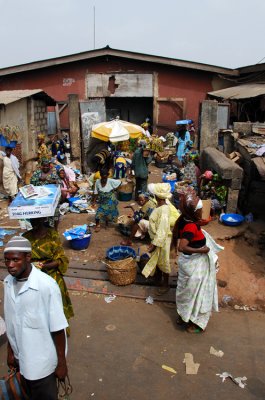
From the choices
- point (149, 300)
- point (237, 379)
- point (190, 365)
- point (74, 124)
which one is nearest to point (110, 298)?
point (149, 300)

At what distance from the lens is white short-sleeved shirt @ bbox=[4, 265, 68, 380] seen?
2.34 meters

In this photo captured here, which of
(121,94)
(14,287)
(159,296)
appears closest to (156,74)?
(121,94)

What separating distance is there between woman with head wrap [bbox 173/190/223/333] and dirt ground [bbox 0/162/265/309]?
106 cm

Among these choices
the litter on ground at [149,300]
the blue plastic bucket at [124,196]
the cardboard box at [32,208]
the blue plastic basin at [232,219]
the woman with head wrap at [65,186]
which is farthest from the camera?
the blue plastic bucket at [124,196]

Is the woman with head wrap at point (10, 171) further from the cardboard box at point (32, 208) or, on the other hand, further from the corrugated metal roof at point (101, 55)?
the corrugated metal roof at point (101, 55)

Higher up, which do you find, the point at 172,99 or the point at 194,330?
the point at 172,99

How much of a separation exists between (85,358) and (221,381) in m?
1.52

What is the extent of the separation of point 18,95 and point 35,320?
10.7 metres

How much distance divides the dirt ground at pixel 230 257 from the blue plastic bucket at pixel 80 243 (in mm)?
93

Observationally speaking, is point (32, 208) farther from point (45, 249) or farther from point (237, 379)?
point (237, 379)

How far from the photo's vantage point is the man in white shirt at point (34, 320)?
234 cm

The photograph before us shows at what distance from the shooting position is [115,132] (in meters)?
10.5

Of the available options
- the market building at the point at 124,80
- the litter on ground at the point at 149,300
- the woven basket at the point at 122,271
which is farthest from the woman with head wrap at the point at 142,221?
the market building at the point at 124,80

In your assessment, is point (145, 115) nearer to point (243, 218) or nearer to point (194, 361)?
point (243, 218)
